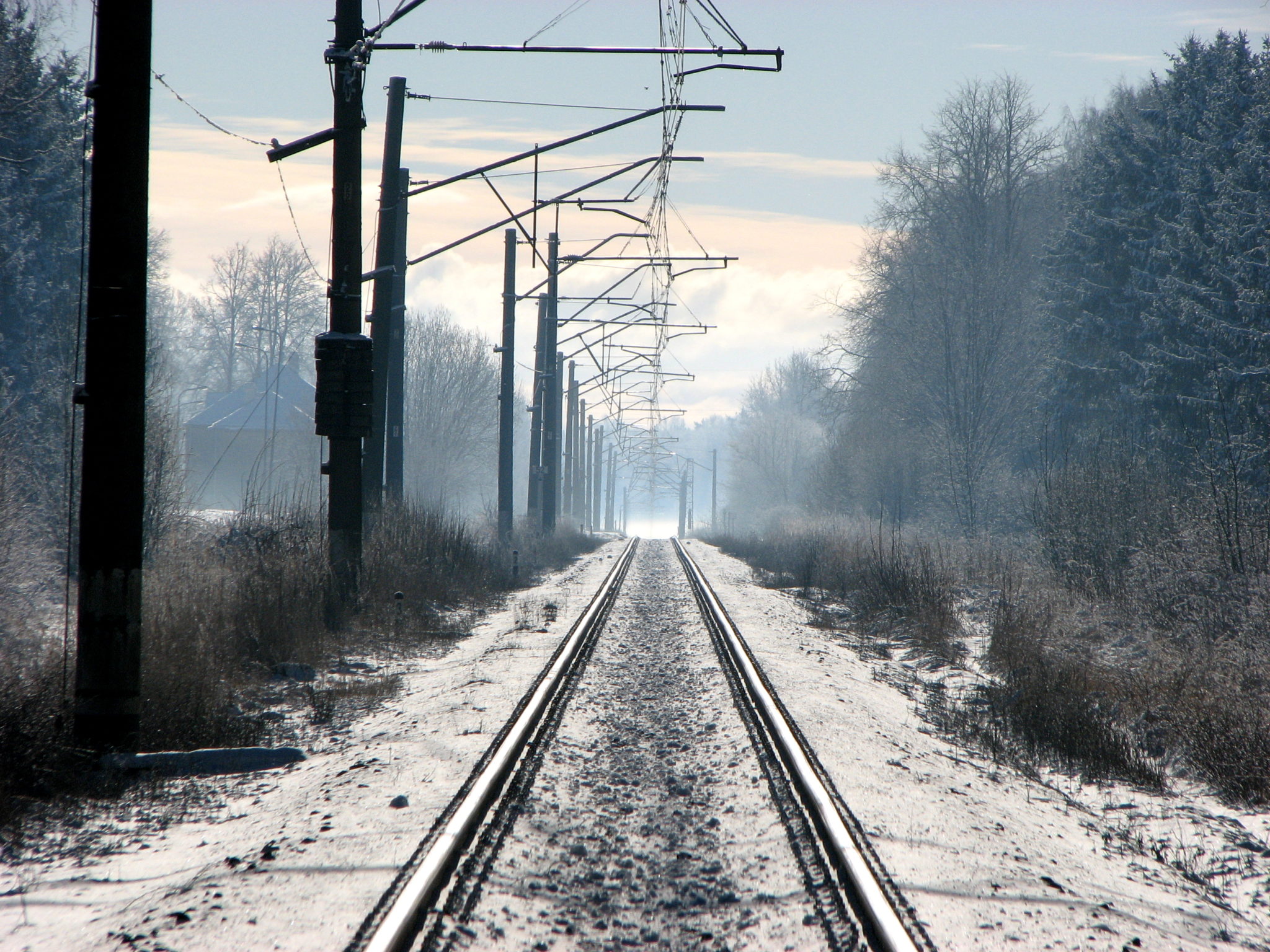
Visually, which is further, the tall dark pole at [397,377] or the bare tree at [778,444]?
the bare tree at [778,444]

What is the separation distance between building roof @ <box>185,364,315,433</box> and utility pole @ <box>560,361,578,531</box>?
19.6 metres

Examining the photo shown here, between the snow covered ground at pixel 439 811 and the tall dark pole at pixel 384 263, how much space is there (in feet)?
27.6

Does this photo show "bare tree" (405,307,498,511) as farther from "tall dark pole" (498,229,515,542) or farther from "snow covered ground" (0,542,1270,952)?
"snow covered ground" (0,542,1270,952)

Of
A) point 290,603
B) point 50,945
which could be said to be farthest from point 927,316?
point 50,945

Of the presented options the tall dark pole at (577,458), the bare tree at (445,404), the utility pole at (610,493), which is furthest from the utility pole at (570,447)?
the utility pole at (610,493)

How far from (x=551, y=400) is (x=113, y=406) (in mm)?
29193

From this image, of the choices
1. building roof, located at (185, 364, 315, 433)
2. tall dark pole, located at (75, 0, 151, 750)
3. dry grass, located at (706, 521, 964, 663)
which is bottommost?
dry grass, located at (706, 521, 964, 663)

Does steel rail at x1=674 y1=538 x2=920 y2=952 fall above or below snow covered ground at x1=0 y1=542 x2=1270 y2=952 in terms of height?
above

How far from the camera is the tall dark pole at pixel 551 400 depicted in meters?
31.5

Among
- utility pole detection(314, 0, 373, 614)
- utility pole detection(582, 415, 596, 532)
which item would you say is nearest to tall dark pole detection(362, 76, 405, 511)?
utility pole detection(314, 0, 373, 614)

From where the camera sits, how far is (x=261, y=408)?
71.2m

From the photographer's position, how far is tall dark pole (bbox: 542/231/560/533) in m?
31.5

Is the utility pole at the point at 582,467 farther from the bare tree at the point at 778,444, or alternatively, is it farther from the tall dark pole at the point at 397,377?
the tall dark pole at the point at 397,377

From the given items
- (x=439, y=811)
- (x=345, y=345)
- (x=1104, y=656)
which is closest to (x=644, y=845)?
(x=439, y=811)
